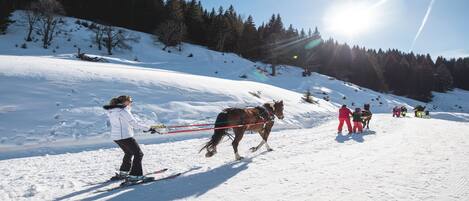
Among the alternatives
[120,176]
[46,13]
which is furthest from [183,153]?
[46,13]

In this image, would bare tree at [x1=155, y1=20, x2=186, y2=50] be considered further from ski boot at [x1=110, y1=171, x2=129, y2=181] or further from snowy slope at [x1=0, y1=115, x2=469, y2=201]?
ski boot at [x1=110, y1=171, x2=129, y2=181]

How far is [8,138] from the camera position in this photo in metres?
10.9

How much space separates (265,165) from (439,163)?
4717mm

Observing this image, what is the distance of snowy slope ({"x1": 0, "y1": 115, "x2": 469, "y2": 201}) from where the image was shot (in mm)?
6613

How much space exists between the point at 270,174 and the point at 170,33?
5199 cm

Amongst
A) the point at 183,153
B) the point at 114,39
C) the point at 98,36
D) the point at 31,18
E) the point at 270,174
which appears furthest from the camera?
the point at 98,36

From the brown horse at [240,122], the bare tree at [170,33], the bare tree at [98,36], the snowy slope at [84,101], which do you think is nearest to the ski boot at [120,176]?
the brown horse at [240,122]

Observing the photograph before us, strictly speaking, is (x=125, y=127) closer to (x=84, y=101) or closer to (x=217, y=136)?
(x=217, y=136)

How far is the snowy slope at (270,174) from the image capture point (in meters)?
6.61

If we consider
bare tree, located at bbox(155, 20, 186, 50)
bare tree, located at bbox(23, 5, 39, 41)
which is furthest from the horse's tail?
bare tree, located at bbox(155, 20, 186, 50)

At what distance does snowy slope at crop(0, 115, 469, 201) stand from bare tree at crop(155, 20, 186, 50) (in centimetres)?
4721

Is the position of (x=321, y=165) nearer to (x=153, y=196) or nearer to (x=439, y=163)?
(x=439, y=163)

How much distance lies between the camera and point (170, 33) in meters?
57.3

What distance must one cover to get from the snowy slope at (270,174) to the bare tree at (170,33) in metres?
47.2
